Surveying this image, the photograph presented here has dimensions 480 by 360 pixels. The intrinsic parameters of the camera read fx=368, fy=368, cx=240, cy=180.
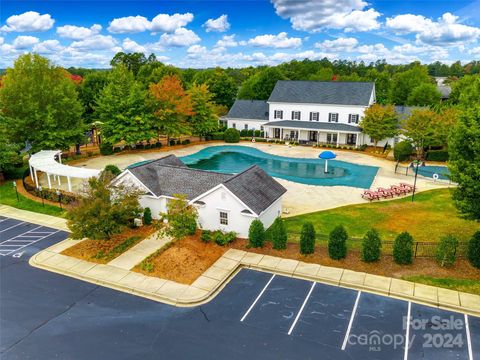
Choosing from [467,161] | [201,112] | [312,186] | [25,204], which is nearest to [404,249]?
[467,161]

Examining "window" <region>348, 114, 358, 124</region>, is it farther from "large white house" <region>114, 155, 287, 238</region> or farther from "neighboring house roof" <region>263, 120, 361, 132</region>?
"large white house" <region>114, 155, 287, 238</region>

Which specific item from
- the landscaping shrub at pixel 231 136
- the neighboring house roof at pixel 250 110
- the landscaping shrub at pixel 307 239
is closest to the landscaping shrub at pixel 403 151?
the neighboring house roof at pixel 250 110

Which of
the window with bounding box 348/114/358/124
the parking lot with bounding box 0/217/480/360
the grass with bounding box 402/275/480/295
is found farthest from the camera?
the window with bounding box 348/114/358/124

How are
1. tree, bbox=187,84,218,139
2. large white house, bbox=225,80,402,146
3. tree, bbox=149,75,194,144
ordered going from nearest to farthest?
tree, bbox=149,75,194,144
large white house, bbox=225,80,402,146
tree, bbox=187,84,218,139

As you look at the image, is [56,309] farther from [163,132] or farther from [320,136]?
[320,136]

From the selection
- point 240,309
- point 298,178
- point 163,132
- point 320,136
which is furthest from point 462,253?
point 163,132

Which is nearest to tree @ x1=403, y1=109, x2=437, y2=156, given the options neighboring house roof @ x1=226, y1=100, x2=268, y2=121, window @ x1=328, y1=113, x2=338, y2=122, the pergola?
window @ x1=328, y1=113, x2=338, y2=122

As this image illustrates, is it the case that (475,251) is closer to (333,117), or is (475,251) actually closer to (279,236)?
(279,236)
